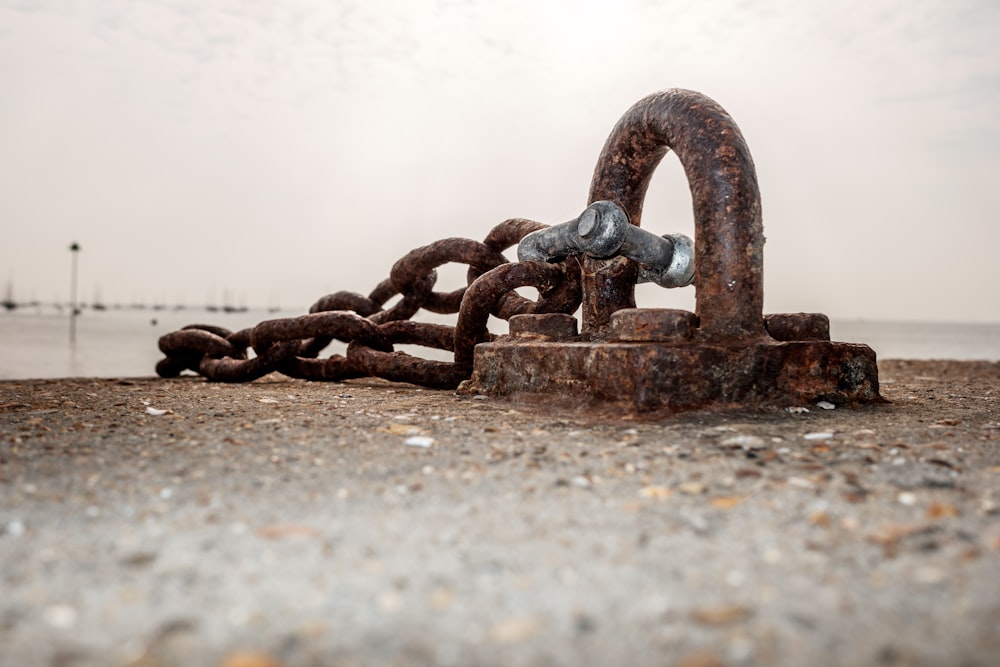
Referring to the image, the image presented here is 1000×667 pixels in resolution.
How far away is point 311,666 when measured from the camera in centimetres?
82

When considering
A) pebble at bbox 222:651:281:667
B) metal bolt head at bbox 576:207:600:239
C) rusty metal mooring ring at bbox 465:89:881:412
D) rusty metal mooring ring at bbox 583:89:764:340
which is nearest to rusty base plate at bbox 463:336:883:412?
rusty metal mooring ring at bbox 465:89:881:412

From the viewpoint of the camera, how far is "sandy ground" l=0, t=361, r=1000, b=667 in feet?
2.86

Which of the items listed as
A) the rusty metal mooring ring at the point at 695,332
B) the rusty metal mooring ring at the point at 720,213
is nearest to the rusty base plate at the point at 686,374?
the rusty metal mooring ring at the point at 695,332

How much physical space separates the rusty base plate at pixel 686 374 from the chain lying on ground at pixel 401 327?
0.43 metres

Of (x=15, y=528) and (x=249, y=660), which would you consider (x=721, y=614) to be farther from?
(x=15, y=528)

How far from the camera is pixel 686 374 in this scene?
255cm

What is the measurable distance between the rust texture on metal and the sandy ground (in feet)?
1.86

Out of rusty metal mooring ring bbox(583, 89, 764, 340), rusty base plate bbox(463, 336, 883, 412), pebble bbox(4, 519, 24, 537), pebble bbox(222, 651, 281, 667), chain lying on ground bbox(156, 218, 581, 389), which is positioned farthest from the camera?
chain lying on ground bbox(156, 218, 581, 389)

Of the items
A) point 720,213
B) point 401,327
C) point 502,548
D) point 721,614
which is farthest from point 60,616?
point 401,327

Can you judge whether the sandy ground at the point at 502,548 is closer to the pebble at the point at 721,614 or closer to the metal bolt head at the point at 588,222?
the pebble at the point at 721,614

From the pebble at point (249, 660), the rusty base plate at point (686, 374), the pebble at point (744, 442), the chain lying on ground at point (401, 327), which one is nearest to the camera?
the pebble at point (249, 660)

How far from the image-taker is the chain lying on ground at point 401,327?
3.52 m

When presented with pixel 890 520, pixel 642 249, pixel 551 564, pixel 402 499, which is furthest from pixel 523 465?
pixel 642 249

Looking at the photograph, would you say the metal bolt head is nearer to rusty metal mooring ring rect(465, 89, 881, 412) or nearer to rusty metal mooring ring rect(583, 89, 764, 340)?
rusty metal mooring ring rect(465, 89, 881, 412)
